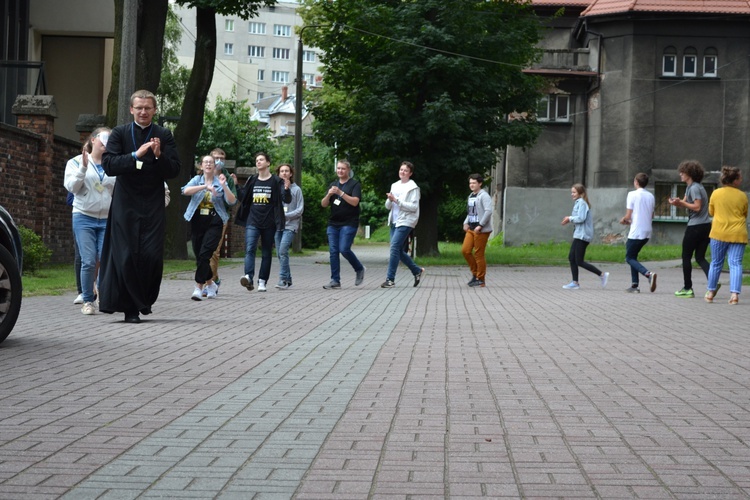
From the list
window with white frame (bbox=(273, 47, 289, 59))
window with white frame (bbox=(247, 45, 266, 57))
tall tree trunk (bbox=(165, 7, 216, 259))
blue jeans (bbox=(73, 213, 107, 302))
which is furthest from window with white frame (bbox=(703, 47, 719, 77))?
window with white frame (bbox=(273, 47, 289, 59))

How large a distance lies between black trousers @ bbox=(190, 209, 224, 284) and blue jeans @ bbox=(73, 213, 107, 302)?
2749mm

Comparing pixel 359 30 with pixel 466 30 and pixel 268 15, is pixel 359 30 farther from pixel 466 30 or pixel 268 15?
pixel 268 15

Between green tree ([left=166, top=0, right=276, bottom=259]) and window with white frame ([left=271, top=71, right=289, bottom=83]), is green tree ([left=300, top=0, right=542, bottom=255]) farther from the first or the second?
window with white frame ([left=271, top=71, right=289, bottom=83])

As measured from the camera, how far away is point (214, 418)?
19.1 ft

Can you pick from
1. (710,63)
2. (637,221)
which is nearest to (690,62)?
(710,63)

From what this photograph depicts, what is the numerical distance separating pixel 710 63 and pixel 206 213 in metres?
34.5

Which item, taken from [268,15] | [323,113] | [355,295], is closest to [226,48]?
[268,15]

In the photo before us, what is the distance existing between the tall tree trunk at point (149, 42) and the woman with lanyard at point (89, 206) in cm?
1268

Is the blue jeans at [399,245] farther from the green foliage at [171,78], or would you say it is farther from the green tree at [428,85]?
the green foliage at [171,78]

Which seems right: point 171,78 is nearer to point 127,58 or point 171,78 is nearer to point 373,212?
point 373,212

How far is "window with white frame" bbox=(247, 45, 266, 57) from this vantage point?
12725 cm

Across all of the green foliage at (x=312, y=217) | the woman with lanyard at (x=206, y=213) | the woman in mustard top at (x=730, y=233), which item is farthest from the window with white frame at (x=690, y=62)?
the woman with lanyard at (x=206, y=213)

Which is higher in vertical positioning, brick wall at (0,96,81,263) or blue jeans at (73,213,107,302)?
brick wall at (0,96,81,263)

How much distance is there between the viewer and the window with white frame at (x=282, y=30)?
128875mm
